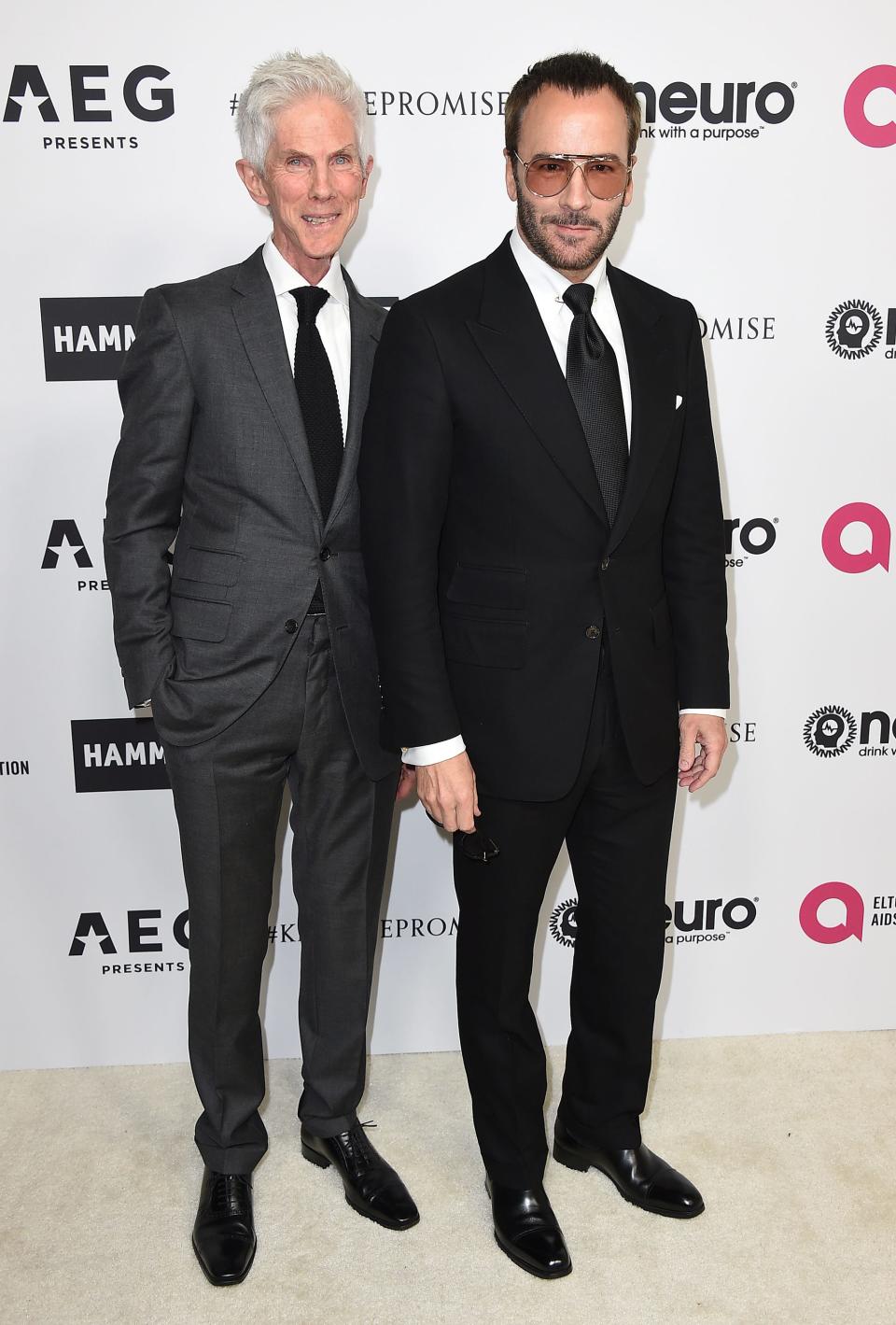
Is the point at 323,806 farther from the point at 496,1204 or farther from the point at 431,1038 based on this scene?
the point at 431,1038

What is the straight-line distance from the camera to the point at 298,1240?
7.22 ft

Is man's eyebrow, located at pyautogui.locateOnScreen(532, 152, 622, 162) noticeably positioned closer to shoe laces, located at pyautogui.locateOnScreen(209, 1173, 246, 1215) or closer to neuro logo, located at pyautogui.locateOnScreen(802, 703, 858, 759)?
neuro logo, located at pyautogui.locateOnScreen(802, 703, 858, 759)

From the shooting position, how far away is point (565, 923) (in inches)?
112

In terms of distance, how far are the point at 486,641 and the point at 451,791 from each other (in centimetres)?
25

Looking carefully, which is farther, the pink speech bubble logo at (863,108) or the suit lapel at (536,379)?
the pink speech bubble logo at (863,108)

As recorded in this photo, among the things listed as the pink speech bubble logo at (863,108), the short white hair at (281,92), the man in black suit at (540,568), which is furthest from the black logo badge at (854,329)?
the short white hair at (281,92)

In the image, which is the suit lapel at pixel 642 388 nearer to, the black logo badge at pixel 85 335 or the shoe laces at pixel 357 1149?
the black logo badge at pixel 85 335

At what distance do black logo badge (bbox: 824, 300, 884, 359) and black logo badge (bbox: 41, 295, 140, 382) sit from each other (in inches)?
58.2

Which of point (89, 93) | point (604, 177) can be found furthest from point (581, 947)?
point (89, 93)

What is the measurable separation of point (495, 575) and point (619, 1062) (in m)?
1.00

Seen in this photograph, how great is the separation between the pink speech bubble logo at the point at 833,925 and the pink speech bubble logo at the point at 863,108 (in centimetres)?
167

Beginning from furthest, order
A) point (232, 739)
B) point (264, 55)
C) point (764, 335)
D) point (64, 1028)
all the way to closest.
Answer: point (64, 1028) → point (764, 335) → point (264, 55) → point (232, 739)

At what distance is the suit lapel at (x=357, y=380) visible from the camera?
78.7 inches

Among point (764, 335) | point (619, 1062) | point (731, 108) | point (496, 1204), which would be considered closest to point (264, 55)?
point (731, 108)
